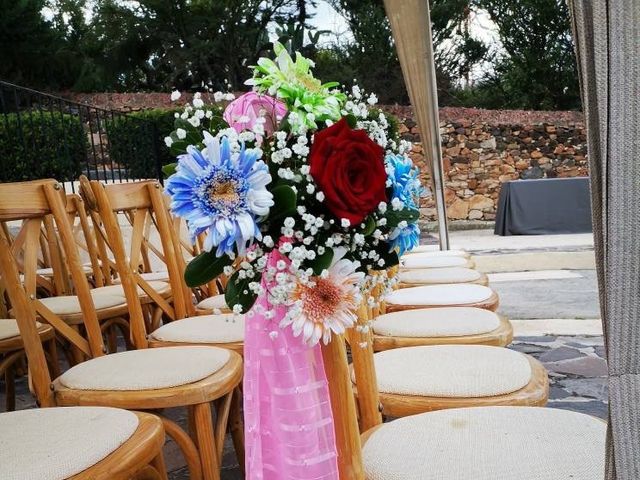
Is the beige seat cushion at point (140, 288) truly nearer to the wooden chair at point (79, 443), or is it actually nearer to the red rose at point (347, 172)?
the wooden chair at point (79, 443)

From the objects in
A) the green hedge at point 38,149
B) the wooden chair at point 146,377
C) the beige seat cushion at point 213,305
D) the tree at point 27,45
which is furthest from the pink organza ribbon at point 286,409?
the tree at point 27,45

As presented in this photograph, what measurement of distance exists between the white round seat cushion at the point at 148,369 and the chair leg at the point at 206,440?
0.31 feet

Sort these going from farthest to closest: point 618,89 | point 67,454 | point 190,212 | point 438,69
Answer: point 438,69
point 67,454
point 190,212
point 618,89

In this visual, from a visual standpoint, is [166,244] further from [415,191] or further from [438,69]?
[438,69]

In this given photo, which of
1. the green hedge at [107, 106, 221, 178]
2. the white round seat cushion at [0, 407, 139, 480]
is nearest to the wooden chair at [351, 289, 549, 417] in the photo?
the white round seat cushion at [0, 407, 139, 480]

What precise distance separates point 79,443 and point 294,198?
64 centimetres

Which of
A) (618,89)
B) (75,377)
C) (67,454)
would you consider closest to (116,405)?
(75,377)

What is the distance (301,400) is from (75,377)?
33.5 inches

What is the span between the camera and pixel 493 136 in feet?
40.8

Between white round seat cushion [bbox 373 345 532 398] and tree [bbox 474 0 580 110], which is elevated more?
tree [bbox 474 0 580 110]

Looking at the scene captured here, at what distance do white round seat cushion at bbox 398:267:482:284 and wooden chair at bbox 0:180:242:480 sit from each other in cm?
121

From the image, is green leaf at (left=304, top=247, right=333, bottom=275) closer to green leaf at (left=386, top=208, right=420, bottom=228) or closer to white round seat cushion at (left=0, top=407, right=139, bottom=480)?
Answer: green leaf at (left=386, top=208, right=420, bottom=228)

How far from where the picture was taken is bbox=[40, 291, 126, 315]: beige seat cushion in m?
2.54

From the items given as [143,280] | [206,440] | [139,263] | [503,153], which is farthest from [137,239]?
[503,153]
